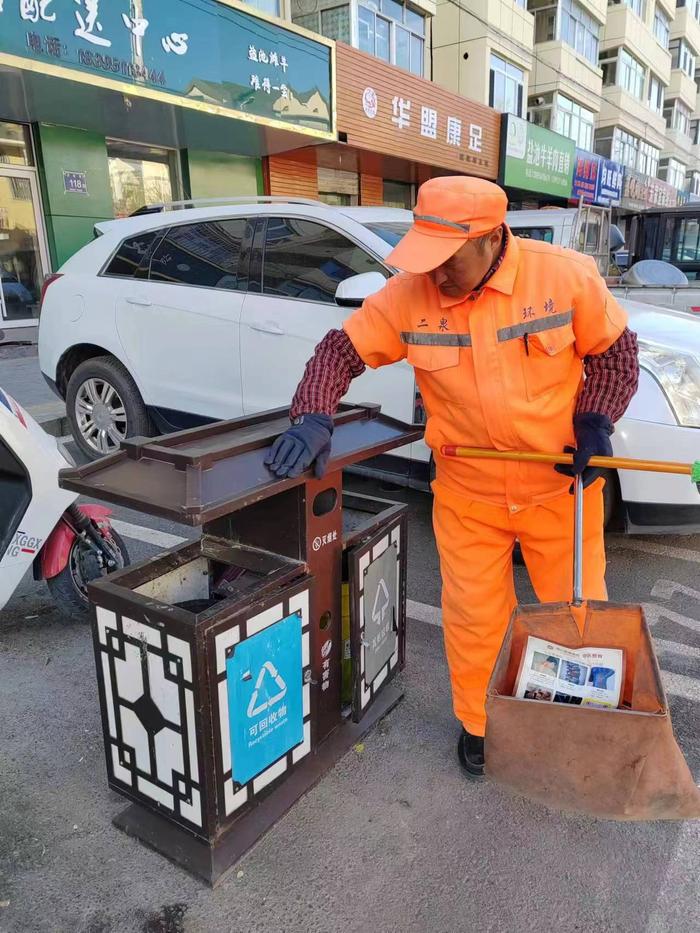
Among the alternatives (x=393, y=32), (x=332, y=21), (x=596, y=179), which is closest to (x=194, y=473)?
(x=332, y=21)

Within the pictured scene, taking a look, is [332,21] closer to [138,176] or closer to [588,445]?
[138,176]

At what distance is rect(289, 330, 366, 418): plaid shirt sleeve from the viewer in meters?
2.14

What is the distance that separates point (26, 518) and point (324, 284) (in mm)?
2122

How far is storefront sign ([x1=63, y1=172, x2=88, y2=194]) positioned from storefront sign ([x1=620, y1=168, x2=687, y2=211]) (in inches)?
796

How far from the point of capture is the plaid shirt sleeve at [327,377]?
7.03 feet

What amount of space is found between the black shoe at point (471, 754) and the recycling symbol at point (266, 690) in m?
0.72

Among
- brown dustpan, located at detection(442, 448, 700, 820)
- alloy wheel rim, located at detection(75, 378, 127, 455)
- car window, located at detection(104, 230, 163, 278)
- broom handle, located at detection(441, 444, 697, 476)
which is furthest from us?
alloy wheel rim, located at detection(75, 378, 127, 455)

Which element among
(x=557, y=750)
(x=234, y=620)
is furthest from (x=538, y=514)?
(x=234, y=620)

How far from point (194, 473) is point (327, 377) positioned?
57 centimetres

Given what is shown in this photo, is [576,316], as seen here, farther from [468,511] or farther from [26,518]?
[26,518]

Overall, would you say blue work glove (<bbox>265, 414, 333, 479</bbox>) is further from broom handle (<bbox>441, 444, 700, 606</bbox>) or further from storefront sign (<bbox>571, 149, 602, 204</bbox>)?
storefront sign (<bbox>571, 149, 602, 204</bbox>)

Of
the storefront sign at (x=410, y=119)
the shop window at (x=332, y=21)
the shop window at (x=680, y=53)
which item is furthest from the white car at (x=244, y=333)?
the shop window at (x=680, y=53)

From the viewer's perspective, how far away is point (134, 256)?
16.4 feet

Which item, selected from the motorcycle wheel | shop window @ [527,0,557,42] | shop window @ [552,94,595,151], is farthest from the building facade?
shop window @ [527,0,557,42]
